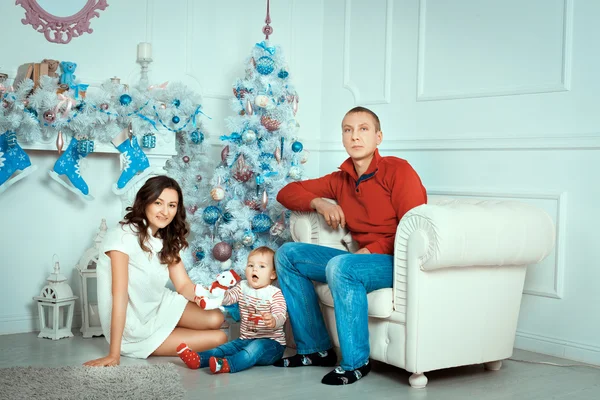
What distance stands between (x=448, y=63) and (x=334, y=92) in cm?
106

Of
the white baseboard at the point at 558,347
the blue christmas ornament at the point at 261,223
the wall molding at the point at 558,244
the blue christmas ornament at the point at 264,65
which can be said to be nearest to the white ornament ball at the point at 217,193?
the blue christmas ornament at the point at 261,223

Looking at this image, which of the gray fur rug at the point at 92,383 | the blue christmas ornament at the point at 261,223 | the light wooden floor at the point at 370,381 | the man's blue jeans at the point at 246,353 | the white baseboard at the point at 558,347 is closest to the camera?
the gray fur rug at the point at 92,383

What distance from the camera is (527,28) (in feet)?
12.3

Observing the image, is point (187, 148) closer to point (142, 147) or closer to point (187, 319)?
point (142, 147)

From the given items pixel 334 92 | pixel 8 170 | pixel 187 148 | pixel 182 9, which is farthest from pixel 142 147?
pixel 334 92

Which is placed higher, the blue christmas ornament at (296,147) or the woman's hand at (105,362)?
the blue christmas ornament at (296,147)

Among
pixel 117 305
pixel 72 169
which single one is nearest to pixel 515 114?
pixel 117 305

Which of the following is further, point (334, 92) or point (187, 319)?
point (334, 92)

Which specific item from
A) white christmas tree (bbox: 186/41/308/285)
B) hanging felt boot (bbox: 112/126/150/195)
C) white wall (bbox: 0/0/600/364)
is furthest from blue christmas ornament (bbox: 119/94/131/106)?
white christmas tree (bbox: 186/41/308/285)

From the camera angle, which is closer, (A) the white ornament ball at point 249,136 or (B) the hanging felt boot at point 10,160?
(B) the hanging felt boot at point 10,160

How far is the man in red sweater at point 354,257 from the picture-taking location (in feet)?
9.73

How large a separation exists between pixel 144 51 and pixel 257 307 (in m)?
1.85

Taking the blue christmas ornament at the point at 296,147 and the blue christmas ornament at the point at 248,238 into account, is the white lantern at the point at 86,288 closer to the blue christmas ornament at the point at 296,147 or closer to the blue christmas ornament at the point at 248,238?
the blue christmas ornament at the point at 248,238

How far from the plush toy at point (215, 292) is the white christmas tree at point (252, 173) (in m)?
0.68
